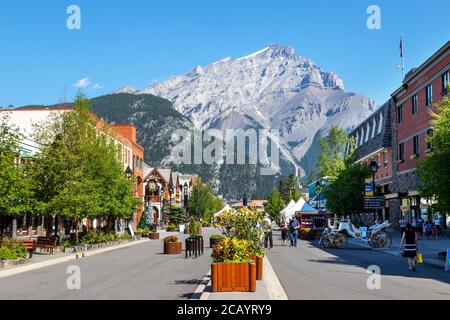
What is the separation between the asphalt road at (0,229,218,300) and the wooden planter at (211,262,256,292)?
1.11 meters

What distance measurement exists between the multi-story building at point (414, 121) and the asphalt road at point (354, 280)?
21285mm

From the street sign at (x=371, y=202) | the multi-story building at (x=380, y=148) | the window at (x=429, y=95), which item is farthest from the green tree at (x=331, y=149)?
the street sign at (x=371, y=202)

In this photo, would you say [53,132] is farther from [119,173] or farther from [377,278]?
[377,278]

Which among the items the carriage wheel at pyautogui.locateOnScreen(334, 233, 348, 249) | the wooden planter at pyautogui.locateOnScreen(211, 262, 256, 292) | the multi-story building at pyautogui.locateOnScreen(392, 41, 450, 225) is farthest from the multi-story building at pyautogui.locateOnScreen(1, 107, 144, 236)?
the multi-story building at pyautogui.locateOnScreen(392, 41, 450, 225)

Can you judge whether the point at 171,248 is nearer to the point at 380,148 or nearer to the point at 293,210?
the point at 293,210

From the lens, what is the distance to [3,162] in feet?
78.2

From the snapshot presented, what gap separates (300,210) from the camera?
56000 mm

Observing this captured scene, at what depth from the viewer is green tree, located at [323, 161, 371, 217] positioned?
5269cm

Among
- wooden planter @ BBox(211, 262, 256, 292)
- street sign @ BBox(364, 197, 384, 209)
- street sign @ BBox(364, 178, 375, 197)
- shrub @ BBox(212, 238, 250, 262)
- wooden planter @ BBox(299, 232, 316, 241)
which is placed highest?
street sign @ BBox(364, 178, 375, 197)

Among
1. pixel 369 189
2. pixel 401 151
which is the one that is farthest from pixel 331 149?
pixel 369 189

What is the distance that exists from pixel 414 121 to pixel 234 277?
134 ft

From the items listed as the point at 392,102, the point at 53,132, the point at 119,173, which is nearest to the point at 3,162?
the point at 53,132

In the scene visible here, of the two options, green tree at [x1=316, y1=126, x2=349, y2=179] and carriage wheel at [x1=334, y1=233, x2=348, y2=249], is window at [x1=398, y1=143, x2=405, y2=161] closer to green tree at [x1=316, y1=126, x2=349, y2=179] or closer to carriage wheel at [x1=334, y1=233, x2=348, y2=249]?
green tree at [x1=316, y1=126, x2=349, y2=179]

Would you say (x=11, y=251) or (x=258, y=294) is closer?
(x=258, y=294)
